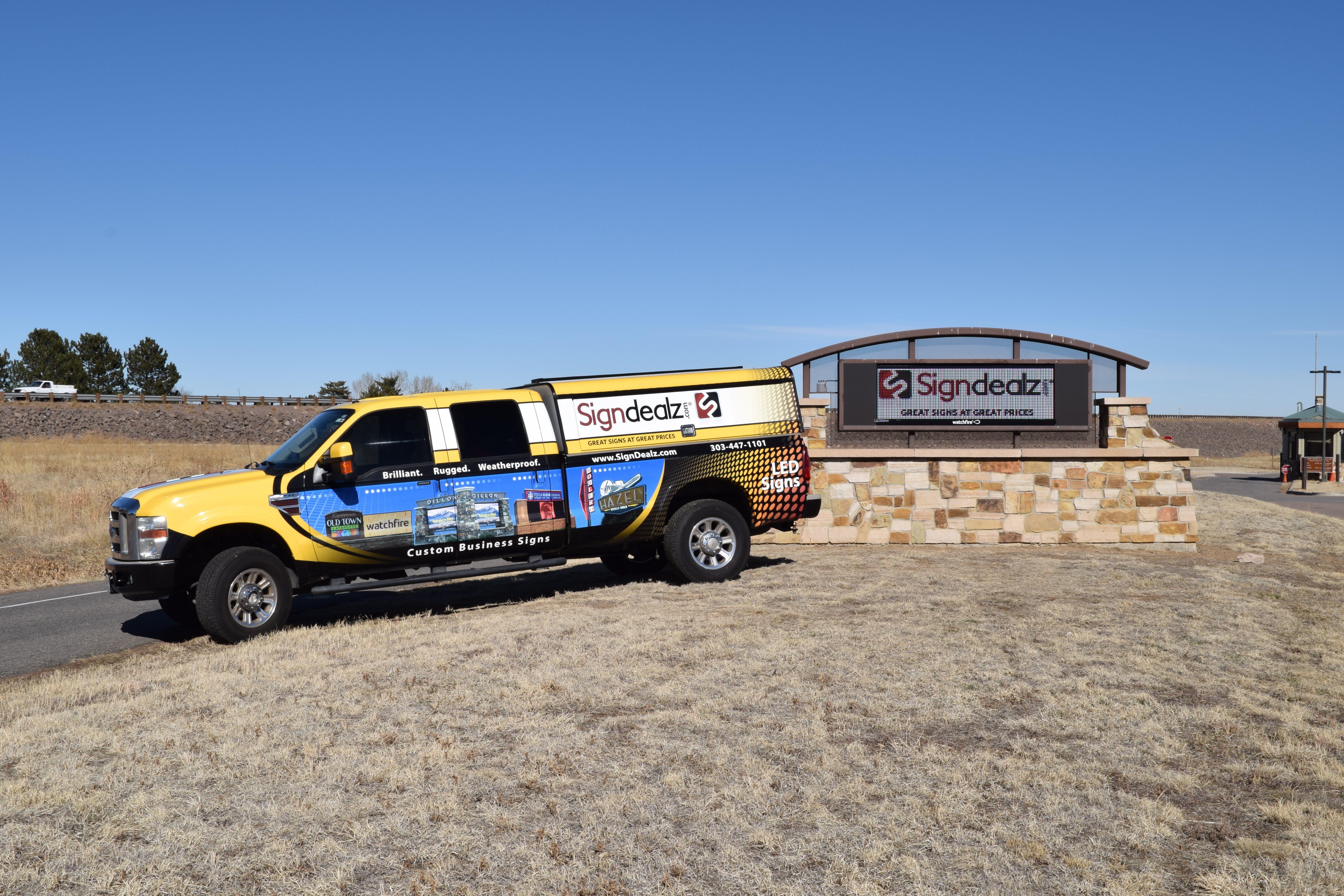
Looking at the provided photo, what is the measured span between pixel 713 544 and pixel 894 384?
703 centimetres

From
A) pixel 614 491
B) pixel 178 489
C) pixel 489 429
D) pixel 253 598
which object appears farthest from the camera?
pixel 614 491

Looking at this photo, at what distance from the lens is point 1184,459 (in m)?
16.2

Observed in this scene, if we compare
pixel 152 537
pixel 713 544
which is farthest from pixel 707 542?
pixel 152 537

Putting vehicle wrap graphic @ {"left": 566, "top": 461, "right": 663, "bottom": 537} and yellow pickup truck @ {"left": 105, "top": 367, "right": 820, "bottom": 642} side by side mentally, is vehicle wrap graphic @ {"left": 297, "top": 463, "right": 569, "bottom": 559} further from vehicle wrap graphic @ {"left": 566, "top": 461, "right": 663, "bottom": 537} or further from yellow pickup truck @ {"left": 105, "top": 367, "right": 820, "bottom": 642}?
vehicle wrap graphic @ {"left": 566, "top": 461, "right": 663, "bottom": 537}

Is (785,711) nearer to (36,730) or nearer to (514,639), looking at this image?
(514,639)

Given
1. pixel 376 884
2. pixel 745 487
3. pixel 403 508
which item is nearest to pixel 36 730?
pixel 376 884

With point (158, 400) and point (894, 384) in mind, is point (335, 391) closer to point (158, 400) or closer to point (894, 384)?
point (158, 400)

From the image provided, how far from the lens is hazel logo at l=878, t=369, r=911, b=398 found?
57.9 ft

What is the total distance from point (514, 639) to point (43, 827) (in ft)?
14.4

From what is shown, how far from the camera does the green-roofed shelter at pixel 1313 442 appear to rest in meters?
39.4

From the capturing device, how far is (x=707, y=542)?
1205 centimetres

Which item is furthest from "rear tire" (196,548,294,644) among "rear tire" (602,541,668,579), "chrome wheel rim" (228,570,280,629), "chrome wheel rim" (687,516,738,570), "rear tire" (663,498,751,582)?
"chrome wheel rim" (687,516,738,570)

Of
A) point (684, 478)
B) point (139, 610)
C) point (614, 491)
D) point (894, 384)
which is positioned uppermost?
point (894, 384)

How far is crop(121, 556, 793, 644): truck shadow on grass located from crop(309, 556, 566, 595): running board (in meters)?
0.35
